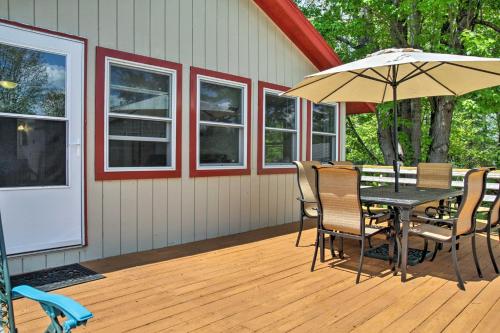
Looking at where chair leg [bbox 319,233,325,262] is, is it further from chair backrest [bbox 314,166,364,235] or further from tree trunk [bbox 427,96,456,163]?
tree trunk [bbox 427,96,456,163]

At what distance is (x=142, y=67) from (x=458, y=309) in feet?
12.6

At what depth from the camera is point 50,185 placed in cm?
376

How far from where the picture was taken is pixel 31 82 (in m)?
3.61

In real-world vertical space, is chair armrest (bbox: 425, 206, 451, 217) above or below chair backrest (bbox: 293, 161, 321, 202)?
below

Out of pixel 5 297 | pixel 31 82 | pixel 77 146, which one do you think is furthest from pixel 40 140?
pixel 5 297

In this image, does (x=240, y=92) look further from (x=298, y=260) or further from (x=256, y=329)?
(x=256, y=329)

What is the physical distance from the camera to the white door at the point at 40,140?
3.48 meters

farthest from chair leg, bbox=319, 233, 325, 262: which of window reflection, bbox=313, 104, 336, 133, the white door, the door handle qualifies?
window reflection, bbox=313, 104, 336, 133

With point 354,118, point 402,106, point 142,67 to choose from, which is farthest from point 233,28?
point 354,118

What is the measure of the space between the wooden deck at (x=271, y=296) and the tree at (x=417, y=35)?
234 inches

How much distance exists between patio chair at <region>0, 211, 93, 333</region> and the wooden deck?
737 mm

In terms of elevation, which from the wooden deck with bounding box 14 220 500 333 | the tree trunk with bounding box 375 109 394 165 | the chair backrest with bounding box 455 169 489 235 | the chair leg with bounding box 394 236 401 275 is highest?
the tree trunk with bounding box 375 109 394 165

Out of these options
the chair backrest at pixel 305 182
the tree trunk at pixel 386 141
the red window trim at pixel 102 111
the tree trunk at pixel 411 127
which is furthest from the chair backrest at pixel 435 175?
the tree trunk at pixel 386 141

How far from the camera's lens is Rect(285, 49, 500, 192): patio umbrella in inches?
146
